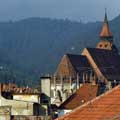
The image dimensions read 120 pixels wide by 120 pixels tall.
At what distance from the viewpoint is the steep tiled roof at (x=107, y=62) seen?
5155 inches

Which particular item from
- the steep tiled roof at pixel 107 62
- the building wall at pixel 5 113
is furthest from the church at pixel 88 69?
the building wall at pixel 5 113

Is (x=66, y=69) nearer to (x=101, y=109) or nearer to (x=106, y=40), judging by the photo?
(x=106, y=40)

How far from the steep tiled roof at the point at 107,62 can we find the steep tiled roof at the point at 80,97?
192 feet

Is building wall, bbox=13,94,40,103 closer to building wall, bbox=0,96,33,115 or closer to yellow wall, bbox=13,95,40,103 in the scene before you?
yellow wall, bbox=13,95,40,103

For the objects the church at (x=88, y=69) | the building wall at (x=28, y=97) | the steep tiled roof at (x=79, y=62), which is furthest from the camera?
the steep tiled roof at (x=79, y=62)

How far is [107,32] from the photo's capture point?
172 m

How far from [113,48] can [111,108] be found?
13924 cm

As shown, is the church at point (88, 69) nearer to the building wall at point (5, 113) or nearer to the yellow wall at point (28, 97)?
the yellow wall at point (28, 97)

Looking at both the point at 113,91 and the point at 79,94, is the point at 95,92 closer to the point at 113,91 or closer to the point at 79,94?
the point at 79,94

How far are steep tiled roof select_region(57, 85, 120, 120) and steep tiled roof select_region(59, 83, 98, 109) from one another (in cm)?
4191

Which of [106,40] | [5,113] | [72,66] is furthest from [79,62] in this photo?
[5,113]

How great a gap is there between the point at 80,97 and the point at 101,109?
157 feet

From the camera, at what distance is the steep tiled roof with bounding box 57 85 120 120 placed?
54.4 feet

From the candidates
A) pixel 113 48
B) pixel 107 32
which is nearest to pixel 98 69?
pixel 113 48
